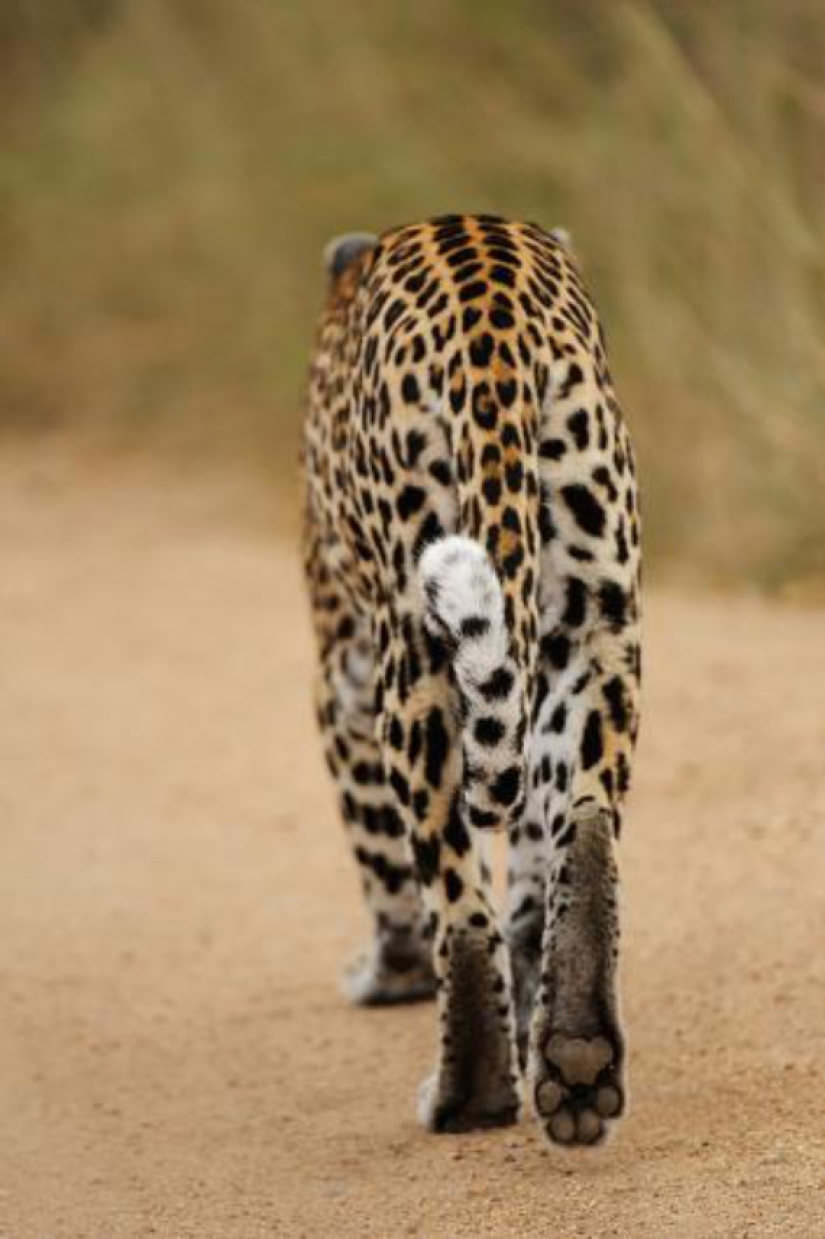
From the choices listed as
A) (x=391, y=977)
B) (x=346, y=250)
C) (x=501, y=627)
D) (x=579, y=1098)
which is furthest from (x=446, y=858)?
(x=346, y=250)

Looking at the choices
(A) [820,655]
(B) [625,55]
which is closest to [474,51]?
(B) [625,55]

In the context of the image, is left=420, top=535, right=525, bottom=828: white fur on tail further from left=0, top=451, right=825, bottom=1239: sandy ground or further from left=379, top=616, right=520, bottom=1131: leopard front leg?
left=0, top=451, right=825, bottom=1239: sandy ground

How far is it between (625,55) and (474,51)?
127 centimetres

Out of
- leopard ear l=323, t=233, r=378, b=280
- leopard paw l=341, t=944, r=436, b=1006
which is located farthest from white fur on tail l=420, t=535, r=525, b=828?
leopard ear l=323, t=233, r=378, b=280

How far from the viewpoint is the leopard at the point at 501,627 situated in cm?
471

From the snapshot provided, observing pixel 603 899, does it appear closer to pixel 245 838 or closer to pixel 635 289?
pixel 245 838

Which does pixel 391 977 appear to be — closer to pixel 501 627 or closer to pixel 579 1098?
pixel 579 1098

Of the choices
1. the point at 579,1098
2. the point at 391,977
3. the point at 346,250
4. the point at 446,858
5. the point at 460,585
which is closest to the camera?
the point at 460,585

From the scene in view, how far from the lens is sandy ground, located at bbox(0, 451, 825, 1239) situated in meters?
4.85

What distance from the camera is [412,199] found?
11758 millimetres

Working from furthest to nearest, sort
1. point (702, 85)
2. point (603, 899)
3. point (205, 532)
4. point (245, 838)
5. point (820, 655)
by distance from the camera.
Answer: point (205, 532) → point (702, 85) → point (820, 655) → point (245, 838) → point (603, 899)

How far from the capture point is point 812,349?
9289 mm

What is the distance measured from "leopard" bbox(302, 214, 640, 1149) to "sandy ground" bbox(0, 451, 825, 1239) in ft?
0.75

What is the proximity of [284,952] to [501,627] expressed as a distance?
2748 millimetres
